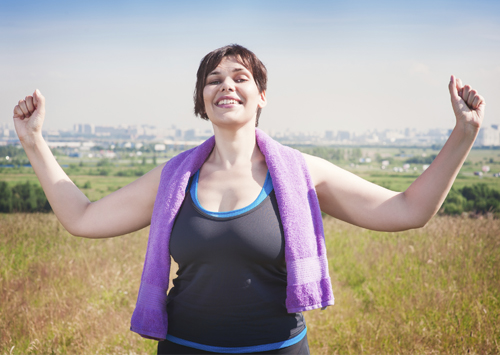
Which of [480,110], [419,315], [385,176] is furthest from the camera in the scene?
[385,176]

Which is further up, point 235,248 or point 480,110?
point 480,110

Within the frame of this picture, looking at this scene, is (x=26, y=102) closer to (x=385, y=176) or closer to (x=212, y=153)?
(x=212, y=153)

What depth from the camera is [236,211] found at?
4.91 feet

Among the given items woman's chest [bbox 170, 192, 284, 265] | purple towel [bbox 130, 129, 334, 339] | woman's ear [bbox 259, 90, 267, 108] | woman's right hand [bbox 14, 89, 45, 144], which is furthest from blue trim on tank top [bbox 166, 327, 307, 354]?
woman's right hand [bbox 14, 89, 45, 144]

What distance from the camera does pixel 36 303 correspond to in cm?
392

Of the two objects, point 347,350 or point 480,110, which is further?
point 347,350

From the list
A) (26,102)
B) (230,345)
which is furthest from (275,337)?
(26,102)

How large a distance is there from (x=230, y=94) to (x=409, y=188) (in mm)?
835

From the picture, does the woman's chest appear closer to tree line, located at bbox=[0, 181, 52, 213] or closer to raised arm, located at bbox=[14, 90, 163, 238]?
raised arm, located at bbox=[14, 90, 163, 238]

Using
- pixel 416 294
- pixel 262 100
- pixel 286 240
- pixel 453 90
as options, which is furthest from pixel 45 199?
pixel 453 90

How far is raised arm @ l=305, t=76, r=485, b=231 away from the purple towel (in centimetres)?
11

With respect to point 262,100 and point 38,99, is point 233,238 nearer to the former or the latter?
point 262,100

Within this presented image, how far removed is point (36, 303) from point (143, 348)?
148cm

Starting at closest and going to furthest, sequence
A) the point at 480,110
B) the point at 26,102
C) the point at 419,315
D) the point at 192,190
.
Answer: the point at 480,110
the point at 192,190
the point at 26,102
the point at 419,315
